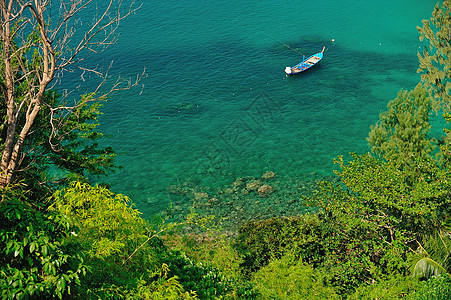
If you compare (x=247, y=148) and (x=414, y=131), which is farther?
(x=247, y=148)

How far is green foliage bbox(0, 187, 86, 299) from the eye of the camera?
6.82 m

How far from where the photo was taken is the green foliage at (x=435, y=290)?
1220 cm

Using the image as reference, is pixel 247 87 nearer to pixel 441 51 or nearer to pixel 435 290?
pixel 441 51

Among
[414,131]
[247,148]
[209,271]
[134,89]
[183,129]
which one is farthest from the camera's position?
[134,89]

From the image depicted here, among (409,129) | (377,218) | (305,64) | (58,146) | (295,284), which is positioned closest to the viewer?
(295,284)

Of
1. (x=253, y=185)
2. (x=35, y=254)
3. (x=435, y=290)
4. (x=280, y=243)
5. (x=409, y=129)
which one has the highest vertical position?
(x=35, y=254)

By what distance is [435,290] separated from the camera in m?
12.2

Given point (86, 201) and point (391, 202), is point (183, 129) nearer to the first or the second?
point (391, 202)

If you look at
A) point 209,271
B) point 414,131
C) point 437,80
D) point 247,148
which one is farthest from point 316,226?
point 247,148

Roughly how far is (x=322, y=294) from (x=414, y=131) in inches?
411

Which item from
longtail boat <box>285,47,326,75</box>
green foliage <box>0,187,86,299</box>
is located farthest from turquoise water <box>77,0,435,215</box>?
green foliage <box>0,187,86,299</box>

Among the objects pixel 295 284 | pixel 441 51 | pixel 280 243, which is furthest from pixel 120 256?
pixel 441 51

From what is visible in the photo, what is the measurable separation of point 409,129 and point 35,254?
60.9 feet

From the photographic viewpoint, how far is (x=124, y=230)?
9.77 metres
